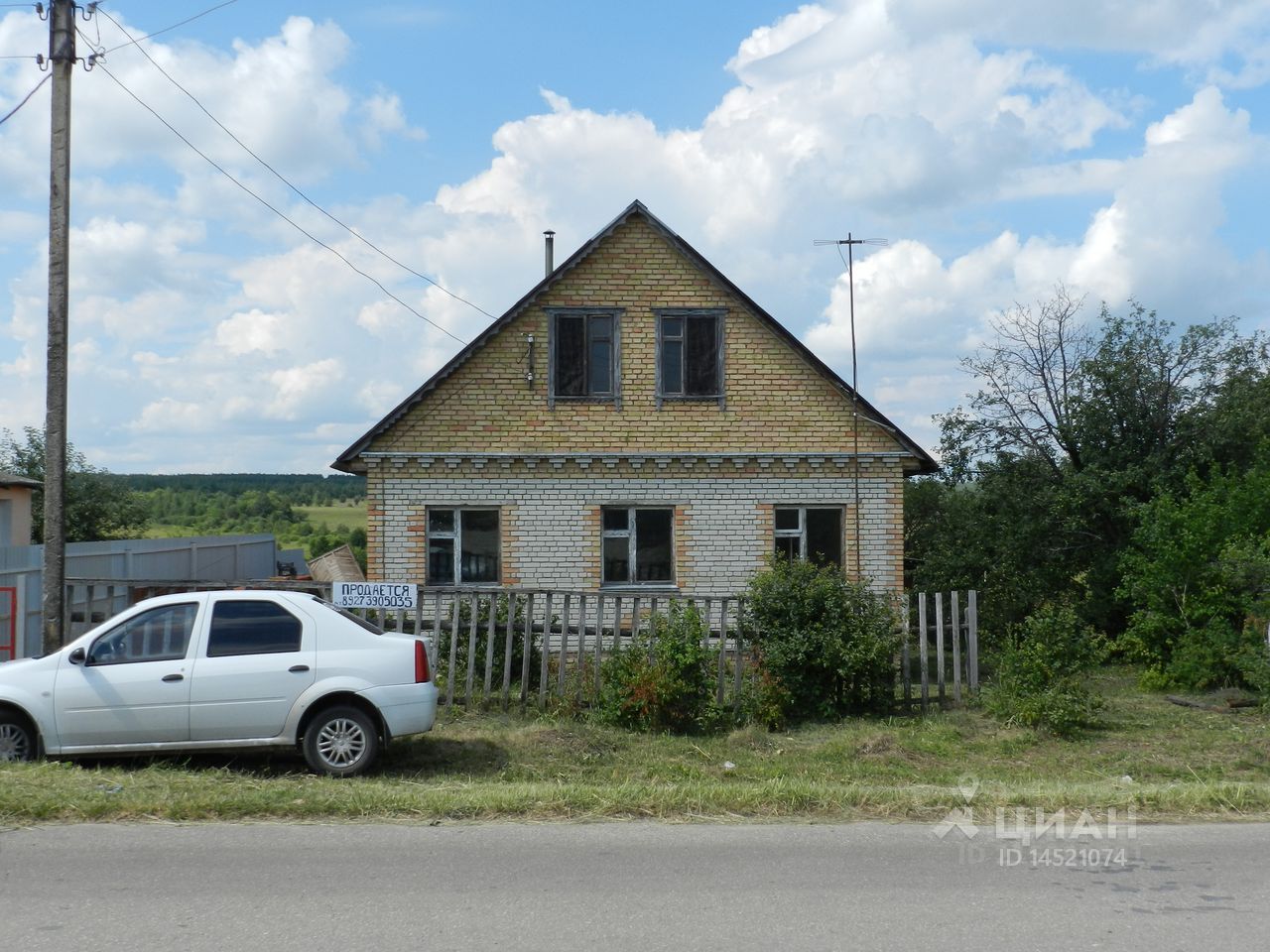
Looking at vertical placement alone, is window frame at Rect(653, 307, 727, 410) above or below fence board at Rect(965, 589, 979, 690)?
above

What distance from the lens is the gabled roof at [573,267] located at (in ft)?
55.1

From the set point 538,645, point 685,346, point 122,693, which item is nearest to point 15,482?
point 685,346

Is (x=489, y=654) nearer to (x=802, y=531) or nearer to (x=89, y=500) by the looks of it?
(x=802, y=531)

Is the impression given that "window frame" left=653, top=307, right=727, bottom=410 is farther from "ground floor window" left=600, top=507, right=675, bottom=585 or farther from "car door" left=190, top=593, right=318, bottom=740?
"car door" left=190, top=593, right=318, bottom=740

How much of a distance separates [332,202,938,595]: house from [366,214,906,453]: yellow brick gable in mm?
21

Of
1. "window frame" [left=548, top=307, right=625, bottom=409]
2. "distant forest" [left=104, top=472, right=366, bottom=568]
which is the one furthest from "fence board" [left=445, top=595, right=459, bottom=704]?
"distant forest" [left=104, top=472, right=366, bottom=568]

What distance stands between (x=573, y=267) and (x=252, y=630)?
905 cm

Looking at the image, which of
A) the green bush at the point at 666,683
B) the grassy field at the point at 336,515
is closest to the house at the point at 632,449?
the green bush at the point at 666,683

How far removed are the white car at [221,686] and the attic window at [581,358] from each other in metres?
7.97

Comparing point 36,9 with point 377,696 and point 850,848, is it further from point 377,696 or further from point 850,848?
point 850,848

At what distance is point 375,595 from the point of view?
1285cm

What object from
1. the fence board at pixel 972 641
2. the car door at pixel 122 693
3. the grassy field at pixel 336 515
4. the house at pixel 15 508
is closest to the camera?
the car door at pixel 122 693

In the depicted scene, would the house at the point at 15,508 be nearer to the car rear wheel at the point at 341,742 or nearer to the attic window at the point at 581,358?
the attic window at the point at 581,358

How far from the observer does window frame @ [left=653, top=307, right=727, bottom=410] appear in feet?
56.4
